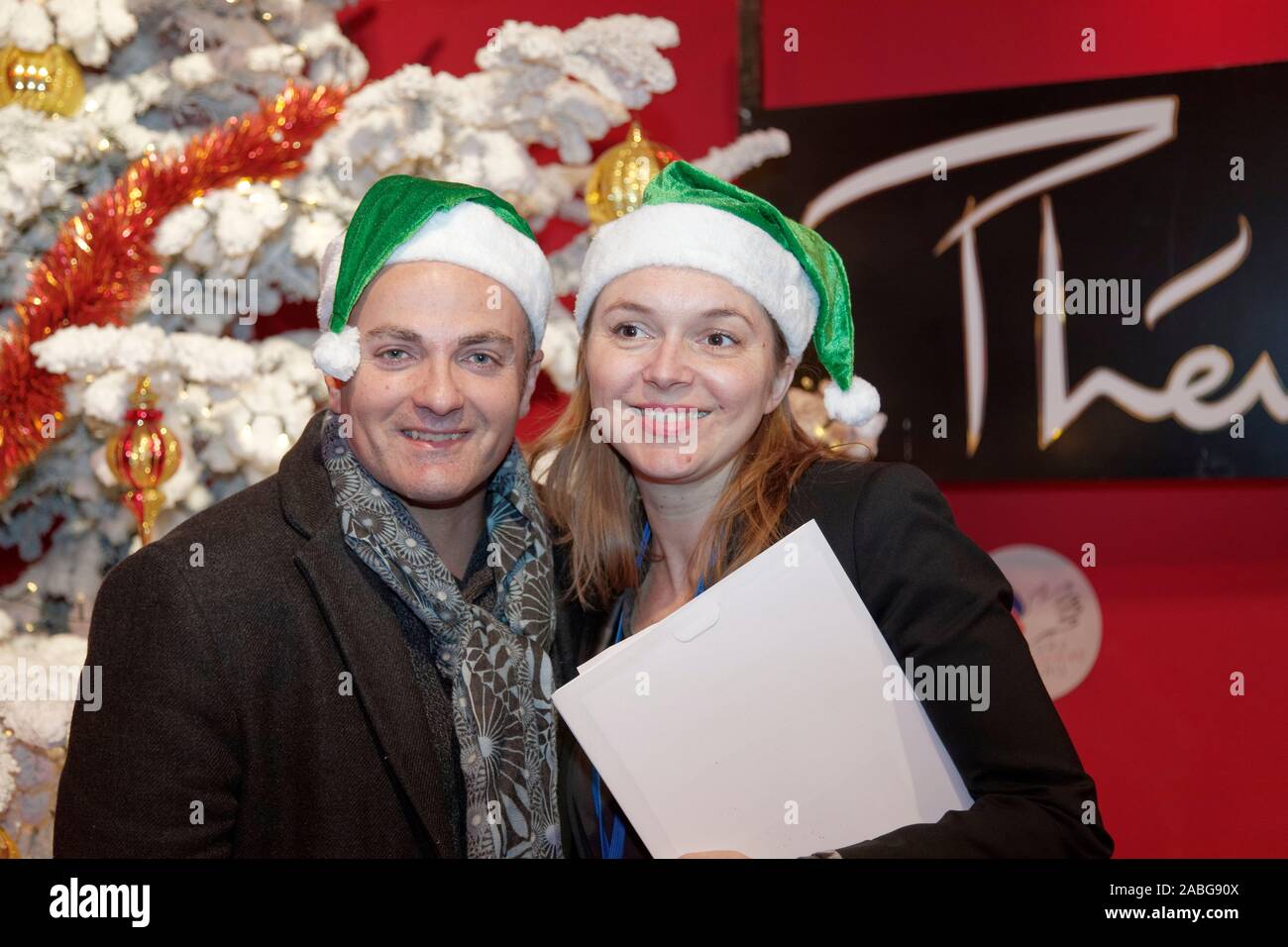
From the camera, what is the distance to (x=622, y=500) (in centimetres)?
200

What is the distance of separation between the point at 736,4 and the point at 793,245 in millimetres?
1734

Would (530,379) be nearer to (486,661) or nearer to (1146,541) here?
(486,661)

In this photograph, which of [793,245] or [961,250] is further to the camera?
[961,250]

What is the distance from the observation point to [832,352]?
1.80m

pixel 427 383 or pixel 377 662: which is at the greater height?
pixel 427 383

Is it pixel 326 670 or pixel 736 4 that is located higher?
pixel 736 4

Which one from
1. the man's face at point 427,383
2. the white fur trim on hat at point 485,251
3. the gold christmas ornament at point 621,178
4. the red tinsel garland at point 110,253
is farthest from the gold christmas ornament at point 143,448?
the gold christmas ornament at point 621,178

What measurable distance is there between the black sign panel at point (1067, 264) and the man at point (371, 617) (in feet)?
4.53

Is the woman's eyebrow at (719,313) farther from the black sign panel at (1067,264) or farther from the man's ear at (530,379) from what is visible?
the black sign panel at (1067,264)

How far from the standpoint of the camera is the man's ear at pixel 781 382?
1.82m

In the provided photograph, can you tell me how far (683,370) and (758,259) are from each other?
0.22 metres

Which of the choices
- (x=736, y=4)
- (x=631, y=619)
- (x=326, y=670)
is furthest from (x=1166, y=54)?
(x=326, y=670)

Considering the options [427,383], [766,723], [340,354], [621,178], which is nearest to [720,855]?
[766,723]
